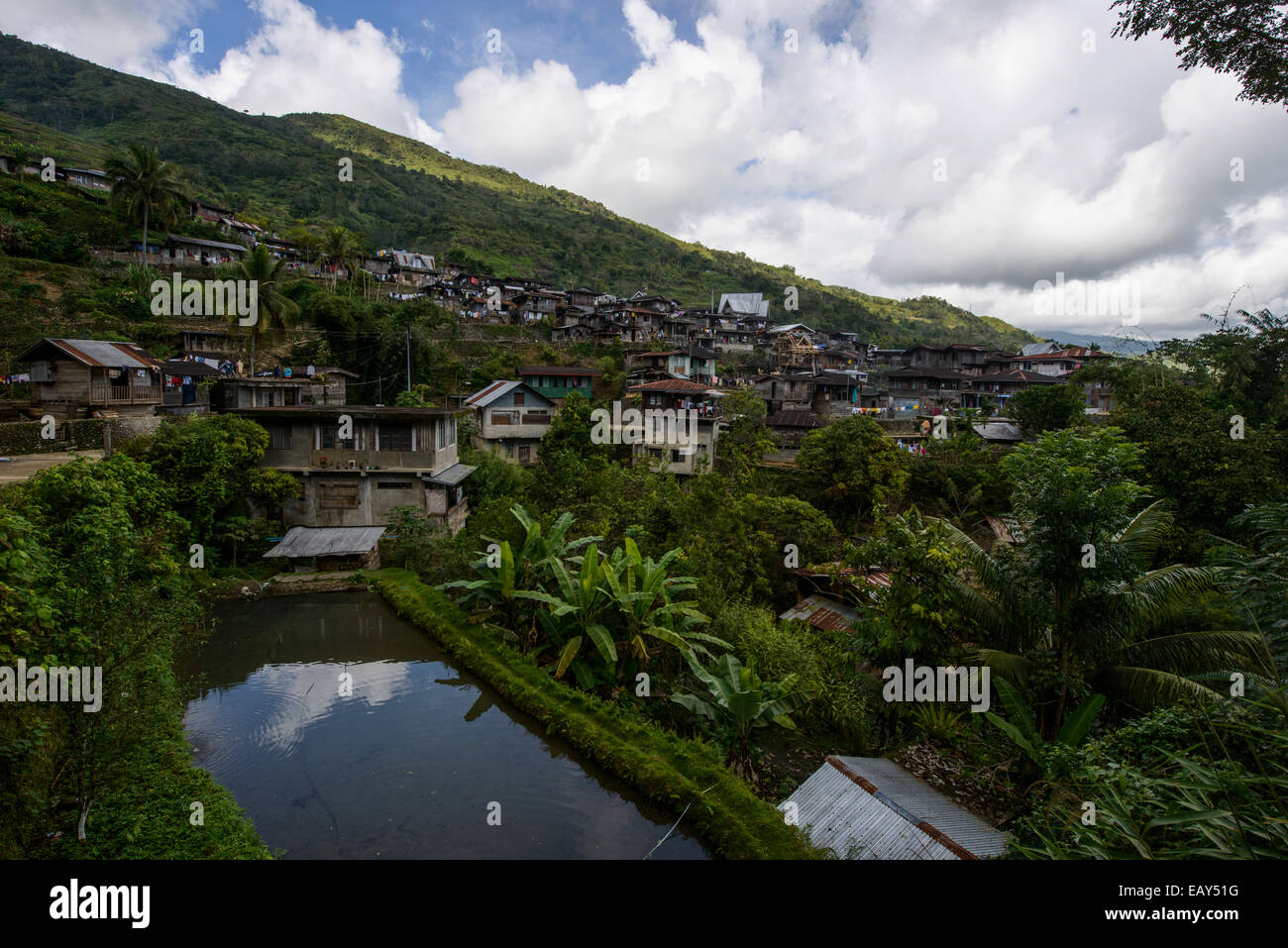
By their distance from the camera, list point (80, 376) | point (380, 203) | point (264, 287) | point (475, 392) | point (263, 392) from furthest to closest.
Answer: point (380, 203) < point (475, 392) < point (264, 287) < point (263, 392) < point (80, 376)

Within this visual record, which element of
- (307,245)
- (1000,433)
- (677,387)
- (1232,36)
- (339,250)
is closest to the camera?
(1232,36)

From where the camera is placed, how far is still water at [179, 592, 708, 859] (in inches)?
371

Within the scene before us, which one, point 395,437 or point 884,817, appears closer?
point 884,817

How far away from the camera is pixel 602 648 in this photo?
13.4 m

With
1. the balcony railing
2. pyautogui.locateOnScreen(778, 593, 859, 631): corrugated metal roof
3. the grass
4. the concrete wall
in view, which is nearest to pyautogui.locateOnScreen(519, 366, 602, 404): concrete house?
the concrete wall

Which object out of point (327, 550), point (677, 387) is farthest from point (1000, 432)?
point (327, 550)

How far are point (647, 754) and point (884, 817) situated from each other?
4466mm

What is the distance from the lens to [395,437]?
2441 cm

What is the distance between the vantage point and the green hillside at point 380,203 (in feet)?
277

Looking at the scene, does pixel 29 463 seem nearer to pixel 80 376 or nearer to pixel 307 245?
pixel 80 376

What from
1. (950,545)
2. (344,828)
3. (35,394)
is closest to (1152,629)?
(950,545)

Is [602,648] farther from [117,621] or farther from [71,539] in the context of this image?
[71,539]
